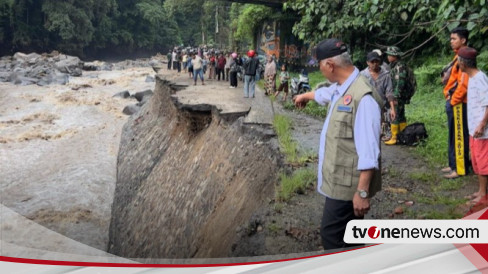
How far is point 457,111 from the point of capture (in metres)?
3.60

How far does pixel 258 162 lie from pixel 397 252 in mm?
3130

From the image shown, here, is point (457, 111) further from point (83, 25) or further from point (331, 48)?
point (83, 25)

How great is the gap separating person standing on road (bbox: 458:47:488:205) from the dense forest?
0.27 m

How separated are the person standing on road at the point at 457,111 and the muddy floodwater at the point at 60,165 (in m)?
4.40

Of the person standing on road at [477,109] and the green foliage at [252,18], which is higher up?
the green foliage at [252,18]

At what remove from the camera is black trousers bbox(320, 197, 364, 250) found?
2055 mm

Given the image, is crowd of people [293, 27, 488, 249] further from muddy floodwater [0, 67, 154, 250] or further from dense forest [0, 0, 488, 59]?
muddy floodwater [0, 67, 154, 250]

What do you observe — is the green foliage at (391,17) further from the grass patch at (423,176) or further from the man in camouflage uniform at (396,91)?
the grass patch at (423,176)

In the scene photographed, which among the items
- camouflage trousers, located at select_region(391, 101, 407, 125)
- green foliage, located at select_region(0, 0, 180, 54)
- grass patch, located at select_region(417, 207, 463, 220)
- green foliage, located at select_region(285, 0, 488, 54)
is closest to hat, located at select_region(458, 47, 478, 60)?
green foliage, located at select_region(285, 0, 488, 54)

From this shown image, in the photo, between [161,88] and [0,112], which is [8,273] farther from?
[161,88]

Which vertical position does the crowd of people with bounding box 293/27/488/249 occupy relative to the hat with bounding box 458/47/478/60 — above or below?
below

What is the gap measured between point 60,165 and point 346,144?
793cm

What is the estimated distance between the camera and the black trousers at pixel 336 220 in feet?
6.74

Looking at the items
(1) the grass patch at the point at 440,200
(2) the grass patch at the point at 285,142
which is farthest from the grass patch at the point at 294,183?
(1) the grass patch at the point at 440,200
